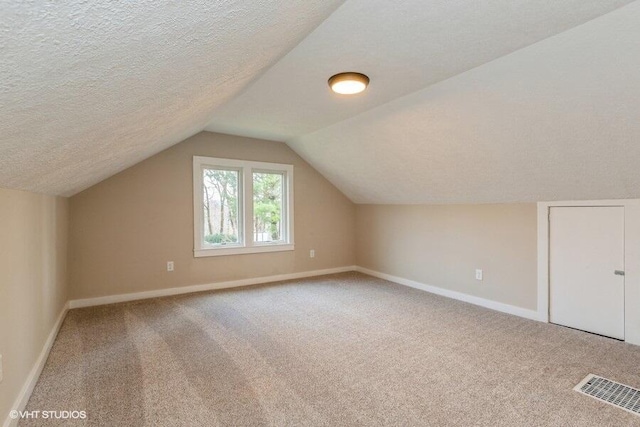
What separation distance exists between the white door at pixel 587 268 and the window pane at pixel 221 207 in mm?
3908

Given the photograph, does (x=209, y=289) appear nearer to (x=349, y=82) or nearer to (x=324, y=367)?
(x=324, y=367)

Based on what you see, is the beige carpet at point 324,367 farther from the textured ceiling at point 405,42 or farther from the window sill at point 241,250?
the textured ceiling at point 405,42

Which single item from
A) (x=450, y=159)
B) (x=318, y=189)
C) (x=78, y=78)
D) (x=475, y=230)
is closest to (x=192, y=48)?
(x=78, y=78)

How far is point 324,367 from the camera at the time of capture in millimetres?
2305

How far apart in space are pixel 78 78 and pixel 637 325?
13.0ft

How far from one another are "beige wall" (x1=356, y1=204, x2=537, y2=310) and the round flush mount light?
7.45 feet

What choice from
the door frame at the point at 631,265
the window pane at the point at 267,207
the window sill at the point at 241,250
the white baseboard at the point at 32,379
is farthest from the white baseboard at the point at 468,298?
the white baseboard at the point at 32,379

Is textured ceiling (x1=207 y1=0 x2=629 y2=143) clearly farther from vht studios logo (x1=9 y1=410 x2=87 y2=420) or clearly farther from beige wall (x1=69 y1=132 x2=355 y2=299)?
vht studios logo (x1=9 y1=410 x2=87 y2=420)

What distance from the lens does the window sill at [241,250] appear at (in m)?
4.34

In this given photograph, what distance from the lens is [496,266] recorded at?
3643 mm

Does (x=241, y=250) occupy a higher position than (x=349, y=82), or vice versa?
(x=349, y=82)

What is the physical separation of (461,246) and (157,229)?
3.88 metres

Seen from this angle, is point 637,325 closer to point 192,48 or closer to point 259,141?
point 192,48

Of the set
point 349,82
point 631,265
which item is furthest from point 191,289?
point 631,265
